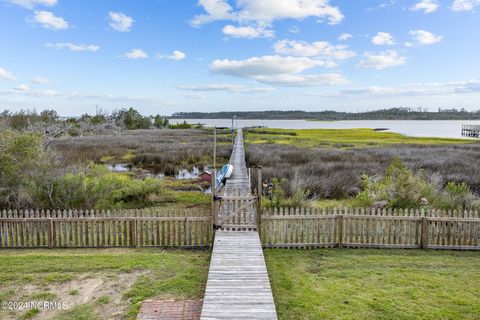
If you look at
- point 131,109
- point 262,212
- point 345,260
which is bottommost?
point 345,260

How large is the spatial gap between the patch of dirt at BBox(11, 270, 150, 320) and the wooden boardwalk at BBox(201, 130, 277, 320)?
157 centimetres

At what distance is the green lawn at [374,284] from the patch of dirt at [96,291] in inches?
113

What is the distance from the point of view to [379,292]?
21.7ft

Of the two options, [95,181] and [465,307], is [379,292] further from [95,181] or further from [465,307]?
[95,181]

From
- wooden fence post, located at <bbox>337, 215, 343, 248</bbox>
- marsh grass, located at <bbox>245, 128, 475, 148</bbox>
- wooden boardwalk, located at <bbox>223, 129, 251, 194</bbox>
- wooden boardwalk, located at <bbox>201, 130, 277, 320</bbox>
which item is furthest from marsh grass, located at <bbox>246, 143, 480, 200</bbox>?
marsh grass, located at <bbox>245, 128, 475, 148</bbox>

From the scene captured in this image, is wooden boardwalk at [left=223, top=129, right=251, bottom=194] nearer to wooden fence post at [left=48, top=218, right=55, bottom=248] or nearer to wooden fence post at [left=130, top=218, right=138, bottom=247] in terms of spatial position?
wooden fence post at [left=130, top=218, right=138, bottom=247]

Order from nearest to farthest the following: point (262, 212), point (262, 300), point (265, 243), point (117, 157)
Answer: point (262, 300)
point (265, 243)
point (262, 212)
point (117, 157)

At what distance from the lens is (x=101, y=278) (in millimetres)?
7230

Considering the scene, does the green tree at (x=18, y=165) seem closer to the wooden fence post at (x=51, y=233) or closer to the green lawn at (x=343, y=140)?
the wooden fence post at (x=51, y=233)

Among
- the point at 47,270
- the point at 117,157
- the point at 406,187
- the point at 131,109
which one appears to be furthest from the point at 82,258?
the point at 131,109

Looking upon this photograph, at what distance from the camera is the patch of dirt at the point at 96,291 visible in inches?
232

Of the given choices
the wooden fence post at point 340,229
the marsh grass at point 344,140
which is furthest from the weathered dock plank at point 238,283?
the marsh grass at point 344,140

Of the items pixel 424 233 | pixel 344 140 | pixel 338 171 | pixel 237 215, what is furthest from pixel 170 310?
pixel 344 140

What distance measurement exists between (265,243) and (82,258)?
4.62 meters
